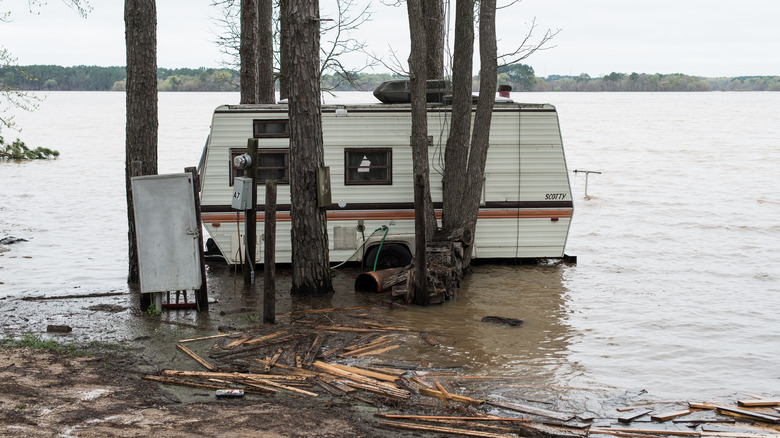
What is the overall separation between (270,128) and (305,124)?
7.18 feet

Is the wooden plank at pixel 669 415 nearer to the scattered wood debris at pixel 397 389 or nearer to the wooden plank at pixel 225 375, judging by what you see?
the scattered wood debris at pixel 397 389

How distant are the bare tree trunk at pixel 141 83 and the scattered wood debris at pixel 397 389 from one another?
142 inches

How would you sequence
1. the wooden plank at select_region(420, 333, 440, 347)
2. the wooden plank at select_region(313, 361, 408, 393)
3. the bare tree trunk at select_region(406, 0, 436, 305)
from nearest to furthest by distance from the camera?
the wooden plank at select_region(313, 361, 408, 393) → the wooden plank at select_region(420, 333, 440, 347) → the bare tree trunk at select_region(406, 0, 436, 305)

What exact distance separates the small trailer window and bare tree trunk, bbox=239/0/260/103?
438cm

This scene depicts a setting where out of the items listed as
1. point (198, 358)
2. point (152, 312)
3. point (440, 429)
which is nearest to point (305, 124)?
point (152, 312)

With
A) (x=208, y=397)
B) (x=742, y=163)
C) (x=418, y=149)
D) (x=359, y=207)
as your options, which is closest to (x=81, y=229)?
(x=359, y=207)

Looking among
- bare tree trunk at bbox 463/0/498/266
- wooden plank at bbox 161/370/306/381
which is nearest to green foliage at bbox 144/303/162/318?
wooden plank at bbox 161/370/306/381

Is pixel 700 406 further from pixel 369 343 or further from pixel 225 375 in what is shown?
pixel 225 375

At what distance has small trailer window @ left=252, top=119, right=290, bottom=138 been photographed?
12.9 m

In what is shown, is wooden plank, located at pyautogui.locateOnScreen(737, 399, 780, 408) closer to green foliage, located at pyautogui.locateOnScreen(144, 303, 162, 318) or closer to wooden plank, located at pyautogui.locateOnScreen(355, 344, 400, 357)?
wooden plank, located at pyautogui.locateOnScreen(355, 344, 400, 357)

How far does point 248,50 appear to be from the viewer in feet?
56.3

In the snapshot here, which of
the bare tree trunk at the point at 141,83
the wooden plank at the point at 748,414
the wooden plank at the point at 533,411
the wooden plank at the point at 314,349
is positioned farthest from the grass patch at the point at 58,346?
the wooden plank at the point at 748,414

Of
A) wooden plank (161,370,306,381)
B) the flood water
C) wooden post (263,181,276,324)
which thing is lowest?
the flood water

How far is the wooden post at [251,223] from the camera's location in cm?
1152
